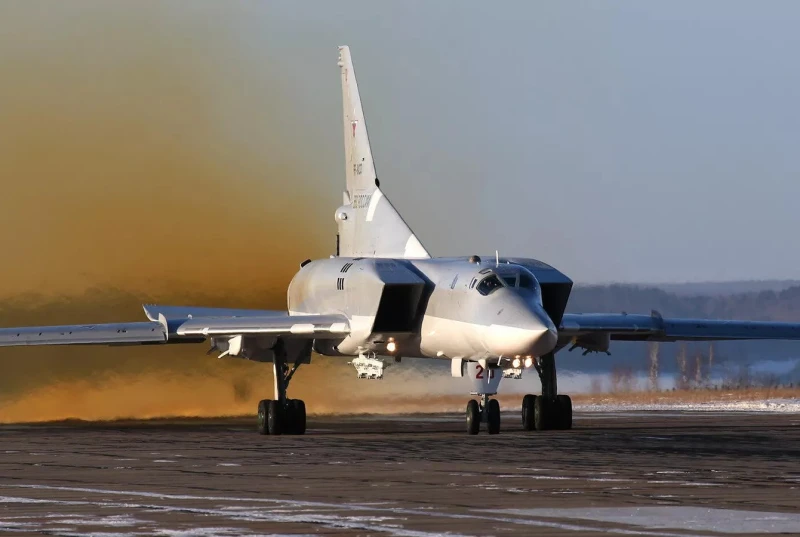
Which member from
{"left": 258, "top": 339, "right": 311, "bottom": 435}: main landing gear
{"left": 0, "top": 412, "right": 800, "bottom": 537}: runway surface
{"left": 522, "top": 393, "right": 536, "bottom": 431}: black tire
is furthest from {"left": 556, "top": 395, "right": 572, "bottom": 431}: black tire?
{"left": 258, "top": 339, "right": 311, "bottom": 435}: main landing gear

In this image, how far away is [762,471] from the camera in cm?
1784

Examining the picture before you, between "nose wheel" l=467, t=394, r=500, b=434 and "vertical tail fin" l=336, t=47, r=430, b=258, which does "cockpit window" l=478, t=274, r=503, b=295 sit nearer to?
"nose wheel" l=467, t=394, r=500, b=434

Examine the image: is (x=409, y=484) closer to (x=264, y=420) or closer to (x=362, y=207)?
(x=264, y=420)

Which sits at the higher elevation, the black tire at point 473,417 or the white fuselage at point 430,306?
the white fuselage at point 430,306

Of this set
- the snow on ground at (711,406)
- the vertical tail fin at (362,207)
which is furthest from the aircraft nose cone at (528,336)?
the snow on ground at (711,406)

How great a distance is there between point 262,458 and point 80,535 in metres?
9.23

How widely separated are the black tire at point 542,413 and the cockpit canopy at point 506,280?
272 cm

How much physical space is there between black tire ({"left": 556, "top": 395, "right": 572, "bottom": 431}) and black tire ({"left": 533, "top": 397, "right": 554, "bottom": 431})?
15 centimetres

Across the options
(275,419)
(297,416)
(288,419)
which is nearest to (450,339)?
(297,416)

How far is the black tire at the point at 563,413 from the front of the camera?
1190 inches

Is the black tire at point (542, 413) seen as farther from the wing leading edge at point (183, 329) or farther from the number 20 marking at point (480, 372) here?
the wing leading edge at point (183, 329)

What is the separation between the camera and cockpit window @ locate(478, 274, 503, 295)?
92.0ft

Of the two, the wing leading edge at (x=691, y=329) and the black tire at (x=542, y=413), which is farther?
the wing leading edge at (x=691, y=329)

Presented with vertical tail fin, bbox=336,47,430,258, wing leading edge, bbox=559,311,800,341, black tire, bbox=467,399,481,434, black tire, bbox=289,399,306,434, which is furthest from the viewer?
vertical tail fin, bbox=336,47,430,258
